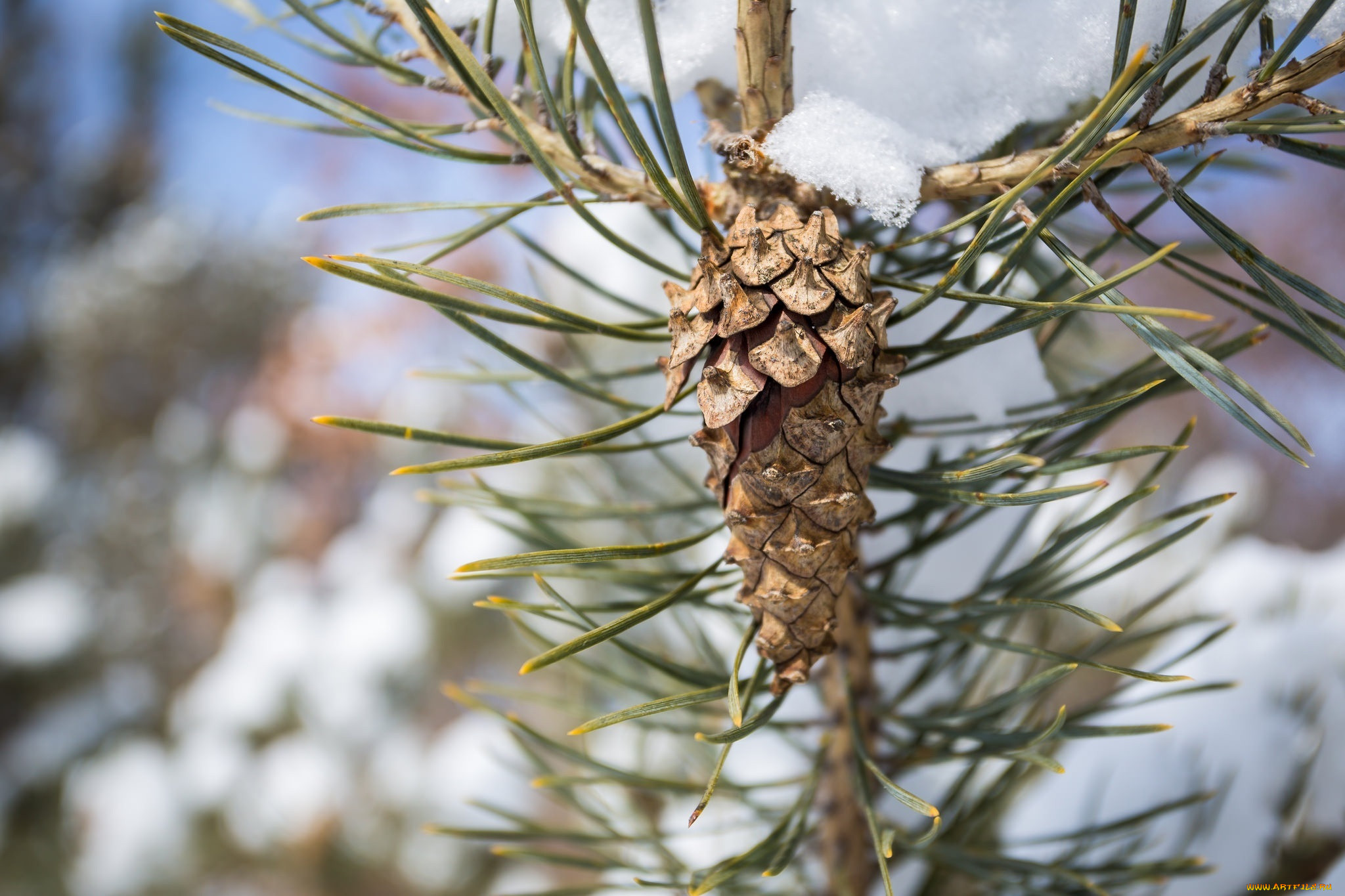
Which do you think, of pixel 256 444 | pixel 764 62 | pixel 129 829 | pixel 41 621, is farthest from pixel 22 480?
pixel 764 62

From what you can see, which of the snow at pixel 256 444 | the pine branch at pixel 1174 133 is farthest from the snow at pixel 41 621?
the pine branch at pixel 1174 133

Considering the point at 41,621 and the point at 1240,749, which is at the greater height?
the point at 1240,749

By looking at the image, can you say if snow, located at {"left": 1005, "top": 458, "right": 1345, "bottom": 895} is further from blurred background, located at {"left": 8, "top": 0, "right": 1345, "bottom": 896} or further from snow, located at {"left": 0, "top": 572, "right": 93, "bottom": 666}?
snow, located at {"left": 0, "top": 572, "right": 93, "bottom": 666}

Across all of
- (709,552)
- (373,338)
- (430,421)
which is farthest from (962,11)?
(373,338)

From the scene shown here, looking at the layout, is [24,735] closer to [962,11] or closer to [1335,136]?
[962,11]

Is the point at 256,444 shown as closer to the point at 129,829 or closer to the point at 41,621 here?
the point at 41,621

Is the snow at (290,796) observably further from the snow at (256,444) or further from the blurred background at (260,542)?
the snow at (256,444)

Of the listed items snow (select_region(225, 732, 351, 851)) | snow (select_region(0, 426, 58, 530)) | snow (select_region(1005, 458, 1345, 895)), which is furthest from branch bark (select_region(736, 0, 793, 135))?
snow (select_region(0, 426, 58, 530))
